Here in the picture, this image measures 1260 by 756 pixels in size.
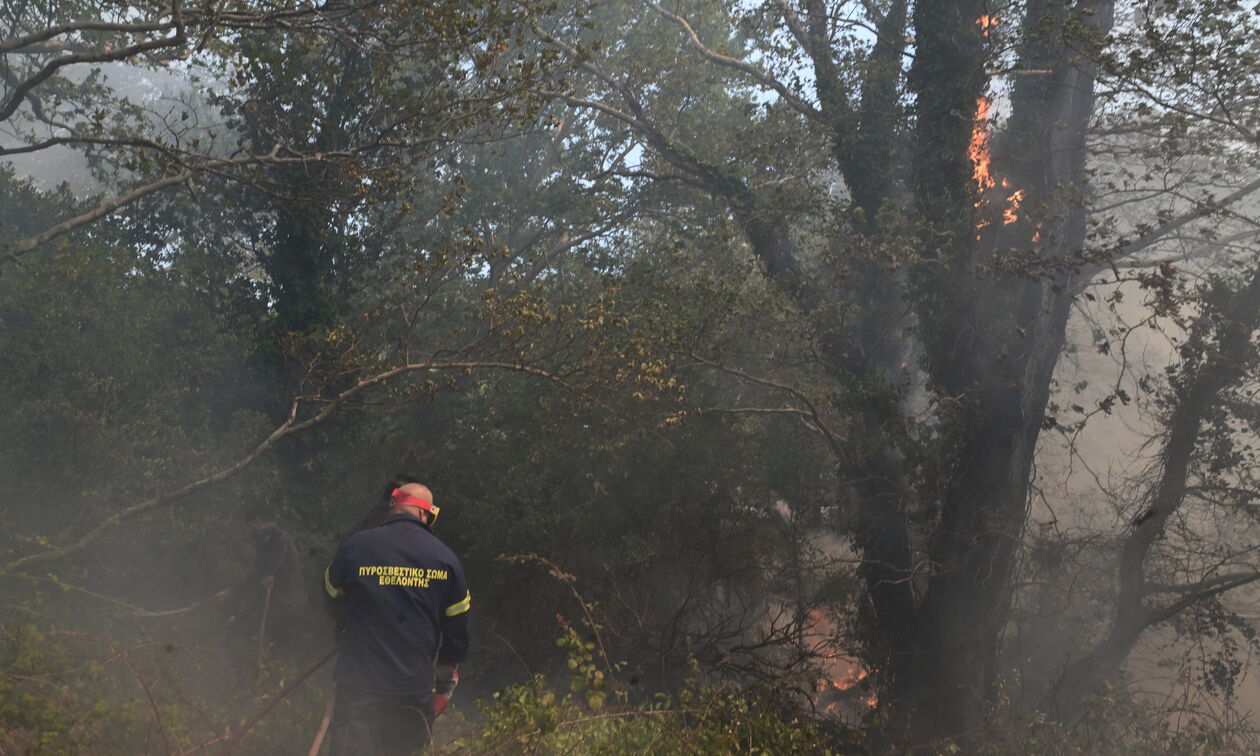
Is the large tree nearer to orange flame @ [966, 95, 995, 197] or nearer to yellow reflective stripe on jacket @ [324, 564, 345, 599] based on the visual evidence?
orange flame @ [966, 95, 995, 197]

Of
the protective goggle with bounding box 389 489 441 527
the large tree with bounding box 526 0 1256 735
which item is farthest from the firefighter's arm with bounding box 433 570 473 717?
the large tree with bounding box 526 0 1256 735

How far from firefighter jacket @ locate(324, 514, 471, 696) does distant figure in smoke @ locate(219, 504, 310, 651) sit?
489 centimetres

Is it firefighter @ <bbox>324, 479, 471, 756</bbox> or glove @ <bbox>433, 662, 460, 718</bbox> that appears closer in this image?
firefighter @ <bbox>324, 479, 471, 756</bbox>

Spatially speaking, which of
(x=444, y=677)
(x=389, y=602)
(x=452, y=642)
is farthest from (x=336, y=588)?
(x=444, y=677)

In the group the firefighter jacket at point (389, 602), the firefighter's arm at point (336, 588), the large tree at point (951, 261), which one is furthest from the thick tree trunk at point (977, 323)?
the firefighter's arm at point (336, 588)

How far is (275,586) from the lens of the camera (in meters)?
9.92

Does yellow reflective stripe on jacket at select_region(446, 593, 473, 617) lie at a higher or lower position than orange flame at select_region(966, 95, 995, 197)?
lower

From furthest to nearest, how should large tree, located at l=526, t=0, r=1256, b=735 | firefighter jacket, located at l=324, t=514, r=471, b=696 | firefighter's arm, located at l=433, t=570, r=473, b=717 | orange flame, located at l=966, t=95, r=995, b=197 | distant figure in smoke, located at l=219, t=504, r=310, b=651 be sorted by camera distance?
1. orange flame, located at l=966, t=95, r=995, b=197
2. large tree, located at l=526, t=0, r=1256, b=735
3. distant figure in smoke, located at l=219, t=504, r=310, b=651
4. firefighter's arm, located at l=433, t=570, r=473, b=717
5. firefighter jacket, located at l=324, t=514, r=471, b=696

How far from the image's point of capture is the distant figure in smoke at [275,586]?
32.2 ft

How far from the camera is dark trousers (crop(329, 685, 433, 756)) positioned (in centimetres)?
509

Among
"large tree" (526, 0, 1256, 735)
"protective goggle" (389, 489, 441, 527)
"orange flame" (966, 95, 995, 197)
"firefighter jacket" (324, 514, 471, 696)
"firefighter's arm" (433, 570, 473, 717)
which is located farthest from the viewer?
"orange flame" (966, 95, 995, 197)

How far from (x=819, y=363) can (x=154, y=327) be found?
27.5 feet

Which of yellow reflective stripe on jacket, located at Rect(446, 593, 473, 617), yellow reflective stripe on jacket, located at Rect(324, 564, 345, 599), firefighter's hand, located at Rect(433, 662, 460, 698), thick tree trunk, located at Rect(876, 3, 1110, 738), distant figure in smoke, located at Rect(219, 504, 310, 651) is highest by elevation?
thick tree trunk, located at Rect(876, 3, 1110, 738)

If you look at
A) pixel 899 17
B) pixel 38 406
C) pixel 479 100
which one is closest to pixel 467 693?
pixel 38 406
